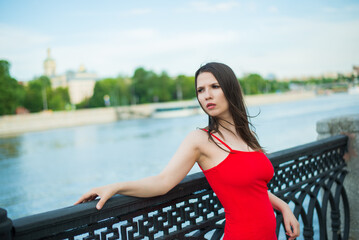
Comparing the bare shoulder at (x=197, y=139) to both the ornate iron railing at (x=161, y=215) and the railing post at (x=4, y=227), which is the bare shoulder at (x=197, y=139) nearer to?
the ornate iron railing at (x=161, y=215)

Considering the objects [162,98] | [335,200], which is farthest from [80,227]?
[162,98]

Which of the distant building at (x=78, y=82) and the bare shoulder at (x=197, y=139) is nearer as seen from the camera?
the bare shoulder at (x=197, y=139)

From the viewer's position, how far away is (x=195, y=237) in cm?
180

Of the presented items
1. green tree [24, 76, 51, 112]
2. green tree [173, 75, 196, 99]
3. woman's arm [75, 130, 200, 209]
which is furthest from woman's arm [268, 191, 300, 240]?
green tree [173, 75, 196, 99]

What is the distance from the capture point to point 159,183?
5.14ft

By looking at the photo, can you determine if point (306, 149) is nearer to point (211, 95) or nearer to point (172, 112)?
point (211, 95)

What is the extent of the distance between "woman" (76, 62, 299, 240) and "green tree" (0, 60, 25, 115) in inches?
2176

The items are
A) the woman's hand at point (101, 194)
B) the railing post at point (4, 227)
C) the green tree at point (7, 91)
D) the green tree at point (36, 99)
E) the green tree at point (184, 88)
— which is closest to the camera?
the railing post at point (4, 227)

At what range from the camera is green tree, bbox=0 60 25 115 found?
5100cm

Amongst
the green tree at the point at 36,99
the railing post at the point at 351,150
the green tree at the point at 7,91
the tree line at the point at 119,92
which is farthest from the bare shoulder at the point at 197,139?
the green tree at the point at 36,99

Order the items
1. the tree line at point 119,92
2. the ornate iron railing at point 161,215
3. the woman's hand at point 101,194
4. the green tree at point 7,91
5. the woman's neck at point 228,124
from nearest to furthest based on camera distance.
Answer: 1. the ornate iron railing at point 161,215
2. the woman's hand at point 101,194
3. the woman's neck at point 228,124
4. the green tree at point 7,91
5. the tree line at point 119,92

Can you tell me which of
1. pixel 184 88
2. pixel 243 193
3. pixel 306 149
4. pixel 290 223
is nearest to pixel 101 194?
pixel 243 193

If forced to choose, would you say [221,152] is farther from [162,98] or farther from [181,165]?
[162,98]

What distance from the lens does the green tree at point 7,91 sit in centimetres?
5100
